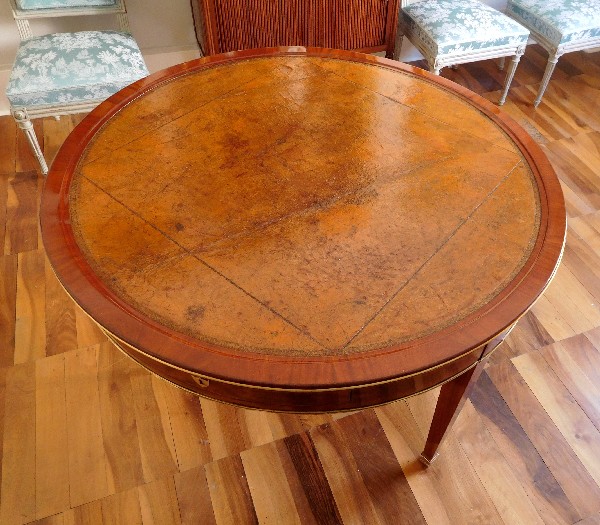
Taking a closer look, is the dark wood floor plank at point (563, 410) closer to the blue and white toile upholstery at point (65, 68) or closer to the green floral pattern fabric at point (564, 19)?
the green floral pattern fabric at point (564, 19)

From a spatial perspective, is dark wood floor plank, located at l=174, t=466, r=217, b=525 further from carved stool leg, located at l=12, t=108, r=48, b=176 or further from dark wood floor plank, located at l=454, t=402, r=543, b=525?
carved stool leg, located at l=12, t=108, r=48, b=176

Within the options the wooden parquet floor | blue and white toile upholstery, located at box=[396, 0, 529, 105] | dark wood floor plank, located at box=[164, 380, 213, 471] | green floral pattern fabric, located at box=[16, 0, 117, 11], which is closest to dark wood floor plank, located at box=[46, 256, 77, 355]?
the wooden parquet floor

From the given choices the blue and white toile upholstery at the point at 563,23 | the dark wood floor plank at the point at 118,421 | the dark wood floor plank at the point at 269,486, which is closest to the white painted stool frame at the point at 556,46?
the blue and white toile upholstery at the point at 563,23

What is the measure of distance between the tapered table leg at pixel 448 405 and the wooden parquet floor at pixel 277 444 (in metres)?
0.10

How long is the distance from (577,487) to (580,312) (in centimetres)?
54

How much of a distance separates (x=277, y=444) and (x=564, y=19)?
1915mm

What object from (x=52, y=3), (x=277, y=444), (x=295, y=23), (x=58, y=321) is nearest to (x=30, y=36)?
(x=52, y=3)

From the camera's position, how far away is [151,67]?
2.36 metres

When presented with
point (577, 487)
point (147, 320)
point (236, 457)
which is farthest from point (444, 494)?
point (147, 320)

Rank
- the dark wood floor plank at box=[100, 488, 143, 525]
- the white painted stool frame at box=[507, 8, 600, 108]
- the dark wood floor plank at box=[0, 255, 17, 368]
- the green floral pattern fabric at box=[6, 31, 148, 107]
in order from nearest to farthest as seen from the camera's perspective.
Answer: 1. the dark wood floor plank at box=[100, 488, 143, 525]
2. the dark wood floor plank at box=[0, 255, 17, 368]
3. the green floral pattern fabric at box=[6, 31, 148, 107]
4. the white painted stool frame at box=[507, 8, 600, 108]

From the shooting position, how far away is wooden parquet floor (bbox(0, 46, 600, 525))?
Result: 3.86ft

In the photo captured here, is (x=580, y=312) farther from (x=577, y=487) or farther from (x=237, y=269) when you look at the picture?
(x=237, y=269)

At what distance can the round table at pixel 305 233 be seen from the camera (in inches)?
30.8

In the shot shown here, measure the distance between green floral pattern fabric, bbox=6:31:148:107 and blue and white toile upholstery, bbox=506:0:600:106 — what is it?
155cm
